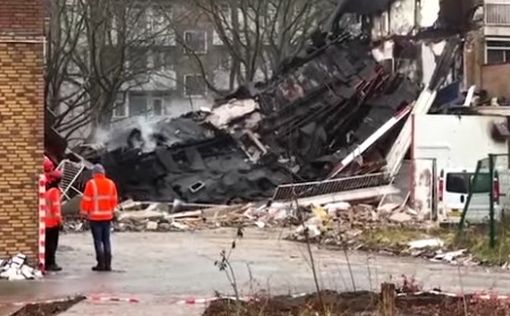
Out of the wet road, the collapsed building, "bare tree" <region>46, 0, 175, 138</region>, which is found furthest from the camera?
"bare tree" <region>46, 0, 175, 138</region>

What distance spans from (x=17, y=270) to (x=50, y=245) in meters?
1.49

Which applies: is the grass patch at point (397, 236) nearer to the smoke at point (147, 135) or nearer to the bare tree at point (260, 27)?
the smoke at point (147, 135)

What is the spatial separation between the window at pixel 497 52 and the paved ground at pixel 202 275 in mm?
12857

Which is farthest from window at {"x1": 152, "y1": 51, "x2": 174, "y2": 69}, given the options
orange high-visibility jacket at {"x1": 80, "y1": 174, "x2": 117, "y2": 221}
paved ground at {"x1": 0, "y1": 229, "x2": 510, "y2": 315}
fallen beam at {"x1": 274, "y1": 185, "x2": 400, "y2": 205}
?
orange high-visibility jacket at {"x1": 80, "y1": 174, "x2": 117, "y2": 221}

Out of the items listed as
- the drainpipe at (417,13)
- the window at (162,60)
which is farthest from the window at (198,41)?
the drainpipe at (417,13)

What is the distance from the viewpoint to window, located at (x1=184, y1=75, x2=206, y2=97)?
6062 centimetres

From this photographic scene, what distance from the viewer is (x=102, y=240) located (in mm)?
16250

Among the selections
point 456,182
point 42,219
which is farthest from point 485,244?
point 42,219

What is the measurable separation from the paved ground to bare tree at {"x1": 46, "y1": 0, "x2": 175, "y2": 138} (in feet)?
76.4

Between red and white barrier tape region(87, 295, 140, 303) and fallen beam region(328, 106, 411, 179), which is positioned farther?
fallen beam region(328, 106, 411, 179)

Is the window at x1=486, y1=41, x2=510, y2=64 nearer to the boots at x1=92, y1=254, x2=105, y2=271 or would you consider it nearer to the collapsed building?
the collapsed building

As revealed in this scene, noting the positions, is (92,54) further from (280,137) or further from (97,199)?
(97,199)

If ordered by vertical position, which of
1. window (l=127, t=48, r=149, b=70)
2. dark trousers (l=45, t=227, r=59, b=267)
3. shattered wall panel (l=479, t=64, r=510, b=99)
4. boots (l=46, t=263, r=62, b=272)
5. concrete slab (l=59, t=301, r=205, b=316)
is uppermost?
window (l=127, t=48, r=149, b=70)

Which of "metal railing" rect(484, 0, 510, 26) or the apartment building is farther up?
"metal railing" rect(484, 0, 510, 26)
